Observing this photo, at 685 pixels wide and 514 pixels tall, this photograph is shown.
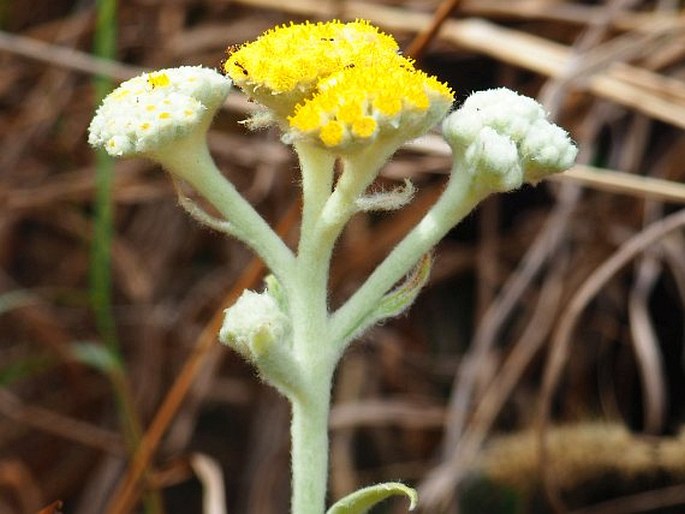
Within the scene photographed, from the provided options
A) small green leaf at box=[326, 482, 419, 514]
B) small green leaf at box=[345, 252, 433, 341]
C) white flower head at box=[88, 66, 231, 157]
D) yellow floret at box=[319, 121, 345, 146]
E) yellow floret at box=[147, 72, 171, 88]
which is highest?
yellow floret at box=[147, 72, 171, 88]

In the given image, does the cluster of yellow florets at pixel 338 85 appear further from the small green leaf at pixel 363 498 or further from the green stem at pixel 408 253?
the small green leaf at pixel 363 498

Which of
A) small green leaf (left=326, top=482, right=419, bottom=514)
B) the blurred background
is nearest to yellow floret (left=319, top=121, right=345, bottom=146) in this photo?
small green leaf (left=326, top=482, right=419, bottom=514)

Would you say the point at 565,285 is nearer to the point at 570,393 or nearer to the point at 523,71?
the point at 570,393

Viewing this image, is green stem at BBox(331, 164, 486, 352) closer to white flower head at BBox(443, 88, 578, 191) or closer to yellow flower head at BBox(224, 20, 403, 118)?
white flower head at BBox(443, 88, 578, 191)

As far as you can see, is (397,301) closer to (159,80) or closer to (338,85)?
(338,85)

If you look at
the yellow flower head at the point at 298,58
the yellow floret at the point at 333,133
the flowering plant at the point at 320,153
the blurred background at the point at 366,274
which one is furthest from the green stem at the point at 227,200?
the blurred background at the point at 366,274

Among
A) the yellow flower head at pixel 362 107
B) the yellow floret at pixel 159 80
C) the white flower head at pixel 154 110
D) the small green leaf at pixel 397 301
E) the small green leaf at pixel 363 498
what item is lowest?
the small green leaf at pixel 363 498
